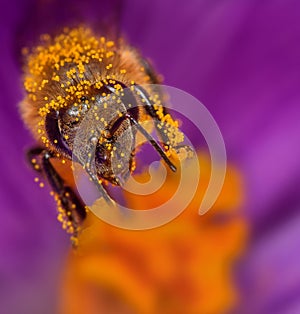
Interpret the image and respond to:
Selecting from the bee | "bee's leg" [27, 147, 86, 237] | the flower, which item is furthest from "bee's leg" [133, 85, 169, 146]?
the flower

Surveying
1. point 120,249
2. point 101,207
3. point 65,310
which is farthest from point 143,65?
point 65,310

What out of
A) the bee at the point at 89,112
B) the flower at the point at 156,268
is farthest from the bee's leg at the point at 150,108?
the flower at the point at 156,268

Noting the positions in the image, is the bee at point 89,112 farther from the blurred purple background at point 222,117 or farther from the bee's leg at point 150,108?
the blurred purple background at point 222,117

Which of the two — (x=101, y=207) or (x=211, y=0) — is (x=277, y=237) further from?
(x=101, y=207)

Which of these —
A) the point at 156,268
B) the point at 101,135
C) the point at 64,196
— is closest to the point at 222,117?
the point at 156,268

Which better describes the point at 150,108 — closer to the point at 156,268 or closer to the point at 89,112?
the point at 89,112

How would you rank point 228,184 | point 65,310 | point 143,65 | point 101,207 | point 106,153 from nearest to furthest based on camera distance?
1. point 106,153
2. point 101,207
3. point 143,65
4. point 65,310
5. point 228,184

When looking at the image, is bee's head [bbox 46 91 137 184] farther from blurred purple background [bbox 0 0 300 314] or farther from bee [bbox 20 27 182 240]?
blurred purple background [bbox 0 0 300 314]
